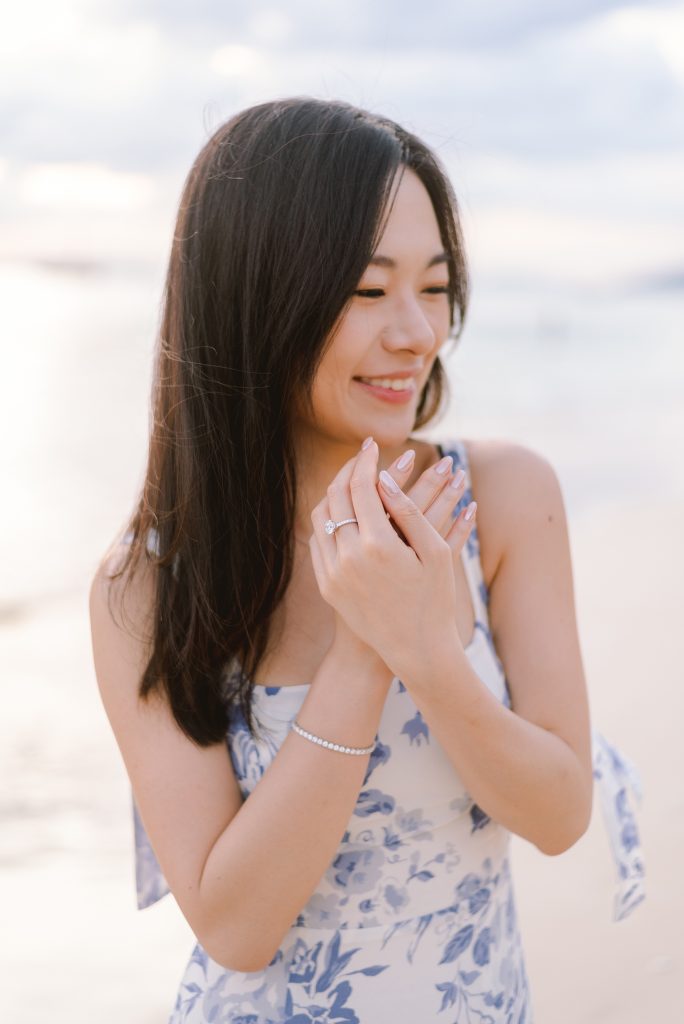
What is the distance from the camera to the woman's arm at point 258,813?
6.26ft

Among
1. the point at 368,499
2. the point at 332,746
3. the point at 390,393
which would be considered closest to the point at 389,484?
the point at 368,499

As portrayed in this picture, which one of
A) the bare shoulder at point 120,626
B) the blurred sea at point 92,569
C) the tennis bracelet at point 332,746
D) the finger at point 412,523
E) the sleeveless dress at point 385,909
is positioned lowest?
the blurred sea at point 92,569

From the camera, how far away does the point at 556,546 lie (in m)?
2.25

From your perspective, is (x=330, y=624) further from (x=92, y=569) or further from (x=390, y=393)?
(x=92, y=569)

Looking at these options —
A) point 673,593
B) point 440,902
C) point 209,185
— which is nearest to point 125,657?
point 440,902

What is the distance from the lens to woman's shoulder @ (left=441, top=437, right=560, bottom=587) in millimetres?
2268

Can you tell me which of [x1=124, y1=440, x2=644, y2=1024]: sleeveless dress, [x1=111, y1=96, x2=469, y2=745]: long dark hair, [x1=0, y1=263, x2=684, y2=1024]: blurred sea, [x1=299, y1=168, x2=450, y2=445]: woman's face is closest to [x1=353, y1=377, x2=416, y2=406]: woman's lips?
[x1=299, y1=168, x2=450, y2=445]: woman's face

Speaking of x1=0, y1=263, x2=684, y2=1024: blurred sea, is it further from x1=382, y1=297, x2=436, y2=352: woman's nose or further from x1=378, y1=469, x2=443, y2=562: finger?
x1=378, y1=469, x2=443, y2=562: finger

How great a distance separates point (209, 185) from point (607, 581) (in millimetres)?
5601

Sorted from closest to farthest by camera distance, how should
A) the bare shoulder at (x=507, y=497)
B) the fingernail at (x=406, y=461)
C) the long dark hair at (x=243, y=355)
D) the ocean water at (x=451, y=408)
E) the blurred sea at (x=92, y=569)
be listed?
the fingernail at (x=406, y=461)
the long dark hair at (x=243, y=355)
the bare shoulder at (x=507, y=497)
the blurred sea at (x=92, y=569)
the ocean water at (x=451, y=408)

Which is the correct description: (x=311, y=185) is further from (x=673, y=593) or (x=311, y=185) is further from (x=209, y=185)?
(x=673, y=593)

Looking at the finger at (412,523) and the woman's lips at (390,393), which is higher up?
the woman's lips at (390,393)

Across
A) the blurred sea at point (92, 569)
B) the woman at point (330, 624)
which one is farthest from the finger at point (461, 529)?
the blurred sea at point (92, 569)

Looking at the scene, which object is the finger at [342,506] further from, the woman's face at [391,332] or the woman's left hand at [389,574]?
the woman's face at [391,332]
